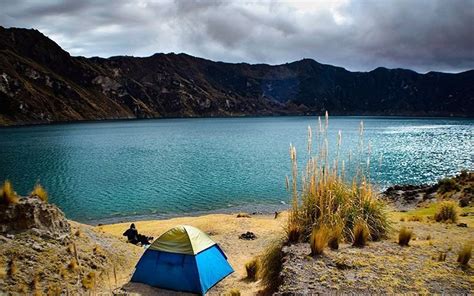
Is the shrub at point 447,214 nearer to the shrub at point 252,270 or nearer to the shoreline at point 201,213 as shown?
the shrub at point 252,270

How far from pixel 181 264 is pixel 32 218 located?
489cm

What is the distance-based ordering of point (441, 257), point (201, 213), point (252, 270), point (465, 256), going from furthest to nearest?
point (201, 213), point (252, 270), point (441, 257), point (465, 256)

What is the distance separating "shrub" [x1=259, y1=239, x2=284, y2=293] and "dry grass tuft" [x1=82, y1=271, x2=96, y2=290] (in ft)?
17.9

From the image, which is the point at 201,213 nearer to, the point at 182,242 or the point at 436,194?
A: the point at 182,242

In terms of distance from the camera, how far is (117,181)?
1748 inches

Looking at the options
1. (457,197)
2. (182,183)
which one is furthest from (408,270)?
(182,183)

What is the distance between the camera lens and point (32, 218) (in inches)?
451

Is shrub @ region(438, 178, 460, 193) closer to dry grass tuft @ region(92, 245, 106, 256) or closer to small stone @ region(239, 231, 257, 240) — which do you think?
small stone @ region(239, 231, 257, 240)

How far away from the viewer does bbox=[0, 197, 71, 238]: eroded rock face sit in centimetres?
1111

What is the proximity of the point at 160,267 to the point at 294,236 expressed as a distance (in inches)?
216

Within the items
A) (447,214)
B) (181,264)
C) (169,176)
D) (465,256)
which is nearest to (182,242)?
(181,264)

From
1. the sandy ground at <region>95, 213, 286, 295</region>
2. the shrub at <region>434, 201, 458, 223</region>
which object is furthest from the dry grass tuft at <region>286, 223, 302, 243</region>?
the shrub at <region>434, 201, 458, 223</region>

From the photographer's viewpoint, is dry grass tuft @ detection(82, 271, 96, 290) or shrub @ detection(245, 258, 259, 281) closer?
dry grass tuft @ detection(82, 271, 96, 290)

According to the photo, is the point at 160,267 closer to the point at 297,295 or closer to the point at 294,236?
the point at 294,236
